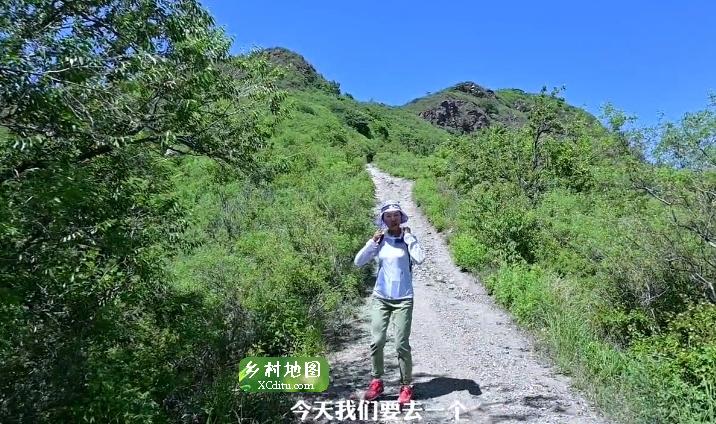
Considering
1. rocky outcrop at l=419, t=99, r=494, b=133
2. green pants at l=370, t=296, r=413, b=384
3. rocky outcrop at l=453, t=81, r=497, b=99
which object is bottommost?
green pants at l=370, t=296, r=413, b=384

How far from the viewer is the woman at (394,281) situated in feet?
15.8

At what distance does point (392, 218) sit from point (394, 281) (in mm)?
605

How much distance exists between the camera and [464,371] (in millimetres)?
6215

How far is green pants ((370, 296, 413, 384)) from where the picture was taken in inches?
188

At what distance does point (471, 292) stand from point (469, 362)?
156 inches

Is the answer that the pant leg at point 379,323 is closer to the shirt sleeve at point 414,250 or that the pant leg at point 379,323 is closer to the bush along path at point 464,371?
the shirt sleeve at point 414,250

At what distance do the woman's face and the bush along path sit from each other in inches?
73.0

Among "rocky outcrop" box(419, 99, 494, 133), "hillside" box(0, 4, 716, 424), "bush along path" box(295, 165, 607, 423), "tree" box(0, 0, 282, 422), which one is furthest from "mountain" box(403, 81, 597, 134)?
"tree" box(0, 0, 282, 422)


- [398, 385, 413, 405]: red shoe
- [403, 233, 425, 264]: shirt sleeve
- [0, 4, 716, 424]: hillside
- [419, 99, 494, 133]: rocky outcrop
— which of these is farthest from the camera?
[419, 99, 494, 133]: rocky outcrop

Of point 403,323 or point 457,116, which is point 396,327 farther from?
point 457,116

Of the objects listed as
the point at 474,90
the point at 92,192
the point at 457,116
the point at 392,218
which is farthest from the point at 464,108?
the point at 92,192

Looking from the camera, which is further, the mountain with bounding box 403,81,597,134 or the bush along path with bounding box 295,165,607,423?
the mountain with bounding box 403,81,597,134

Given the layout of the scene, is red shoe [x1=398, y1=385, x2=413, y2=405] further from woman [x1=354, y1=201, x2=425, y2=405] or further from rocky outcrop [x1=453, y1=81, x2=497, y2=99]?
rocky outcrop [x1=453, y1=81, x2=497, y2=99]

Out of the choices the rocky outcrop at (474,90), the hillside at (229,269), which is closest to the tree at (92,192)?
the hillside at (229,269)
